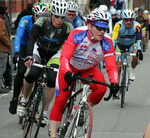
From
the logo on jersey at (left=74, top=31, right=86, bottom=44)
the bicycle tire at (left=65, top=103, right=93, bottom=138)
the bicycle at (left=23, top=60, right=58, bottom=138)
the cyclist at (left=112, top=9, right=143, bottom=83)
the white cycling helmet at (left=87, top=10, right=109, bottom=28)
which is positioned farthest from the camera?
the cyclist at (left=112, top=9, right=143, bottom=83)

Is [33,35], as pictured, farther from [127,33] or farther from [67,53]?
[127,33]

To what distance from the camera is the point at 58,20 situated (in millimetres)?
7020

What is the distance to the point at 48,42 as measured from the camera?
7.27 meters

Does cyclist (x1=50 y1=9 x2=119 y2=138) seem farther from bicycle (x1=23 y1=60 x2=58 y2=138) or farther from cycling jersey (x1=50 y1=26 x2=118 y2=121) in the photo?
bicycle (x1=23 y1=60 x2=58 y2=138)

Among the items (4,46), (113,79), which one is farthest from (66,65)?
(4,46)

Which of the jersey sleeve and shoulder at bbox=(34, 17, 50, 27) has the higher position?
shoulder at bbox=(34, 17, 50, 27)

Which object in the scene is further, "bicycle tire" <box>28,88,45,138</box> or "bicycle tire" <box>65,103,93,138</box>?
"bicycle tire" <box>28,88,45,138</box>

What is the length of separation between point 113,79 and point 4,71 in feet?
20.8

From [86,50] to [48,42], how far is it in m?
1.33

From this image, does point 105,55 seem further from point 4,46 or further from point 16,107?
point 4,46

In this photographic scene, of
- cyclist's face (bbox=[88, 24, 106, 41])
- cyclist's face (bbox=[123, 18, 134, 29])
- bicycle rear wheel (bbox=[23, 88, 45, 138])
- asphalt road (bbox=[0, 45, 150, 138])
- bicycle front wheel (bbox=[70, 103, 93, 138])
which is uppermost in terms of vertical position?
cyclist's face (bbox=[88, 24, 106, 41])

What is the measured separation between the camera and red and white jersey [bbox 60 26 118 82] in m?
5.82

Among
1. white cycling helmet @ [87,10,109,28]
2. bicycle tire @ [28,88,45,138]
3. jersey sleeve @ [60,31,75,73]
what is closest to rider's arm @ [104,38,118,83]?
white cycling helmet @ [87,10,109,28]

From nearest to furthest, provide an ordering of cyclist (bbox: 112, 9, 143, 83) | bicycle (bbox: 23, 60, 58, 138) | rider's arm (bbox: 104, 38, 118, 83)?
1. rider's arm (bbox: 104, 38, 118, 83)
2. bicycle (bbox: 23, 60, 58, 138)
3. cyclist (bbox: 112, 9, 143, 83)
